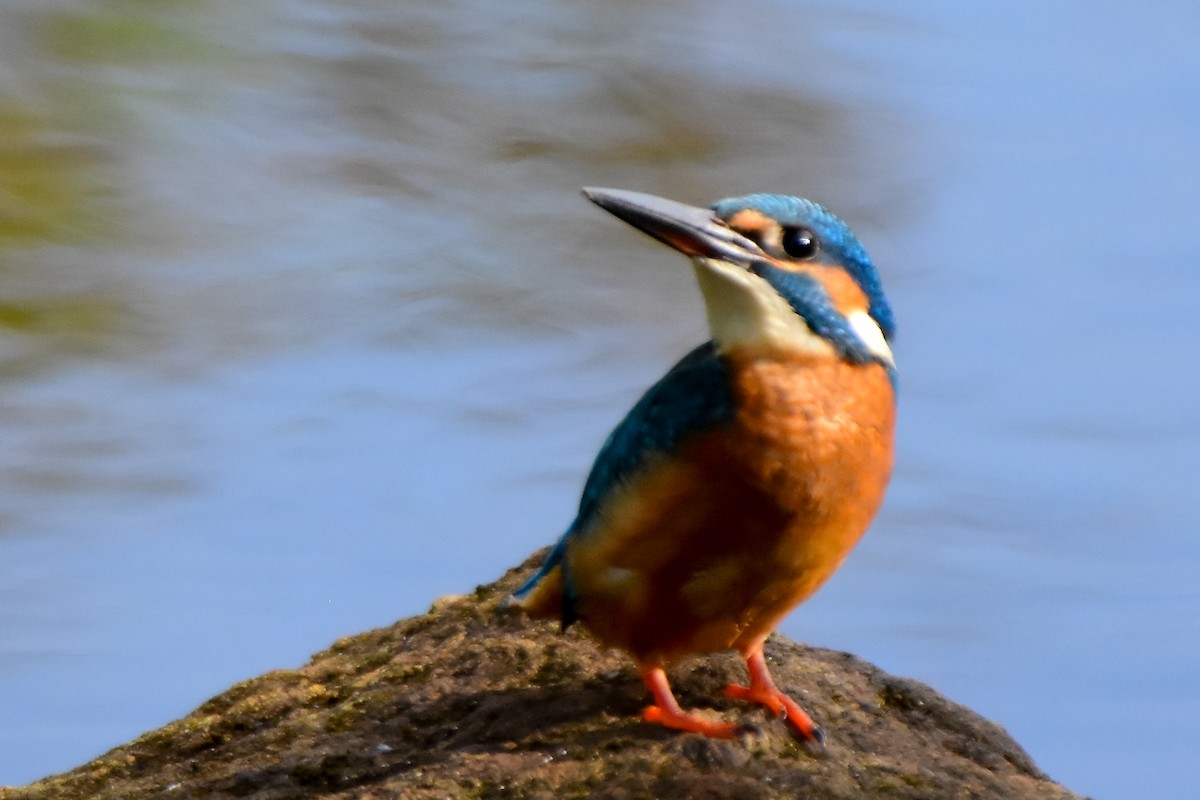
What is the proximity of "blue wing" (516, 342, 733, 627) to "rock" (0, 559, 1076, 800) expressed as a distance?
23 cm

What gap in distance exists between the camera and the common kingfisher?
2.94m

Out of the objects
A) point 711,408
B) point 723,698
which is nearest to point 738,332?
point 711,408

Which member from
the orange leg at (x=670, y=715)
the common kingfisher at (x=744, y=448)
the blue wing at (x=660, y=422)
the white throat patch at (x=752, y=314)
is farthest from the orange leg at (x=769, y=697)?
the white throat patch at (x=752, y=314)

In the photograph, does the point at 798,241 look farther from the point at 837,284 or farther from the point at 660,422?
the point at 660,422

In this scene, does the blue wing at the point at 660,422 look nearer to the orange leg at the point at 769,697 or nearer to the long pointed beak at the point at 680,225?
the long pointed beak at the point at 680,225

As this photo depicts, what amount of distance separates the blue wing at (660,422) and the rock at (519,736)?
0.77 ft

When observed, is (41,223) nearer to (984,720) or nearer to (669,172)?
(669,172)

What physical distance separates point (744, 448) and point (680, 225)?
1.37ft

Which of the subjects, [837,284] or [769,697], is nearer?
[837,284]

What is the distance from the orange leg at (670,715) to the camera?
3080 mm

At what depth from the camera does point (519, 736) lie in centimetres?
312

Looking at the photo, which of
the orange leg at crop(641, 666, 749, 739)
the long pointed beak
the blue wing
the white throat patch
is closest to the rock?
the orange leg at crop(641, 666, 749, 739)

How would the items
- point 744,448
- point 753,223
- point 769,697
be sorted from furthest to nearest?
point 769,697 → point 753,223 → point 744,448

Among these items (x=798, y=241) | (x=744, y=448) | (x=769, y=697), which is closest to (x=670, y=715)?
(x=769, y=697)
